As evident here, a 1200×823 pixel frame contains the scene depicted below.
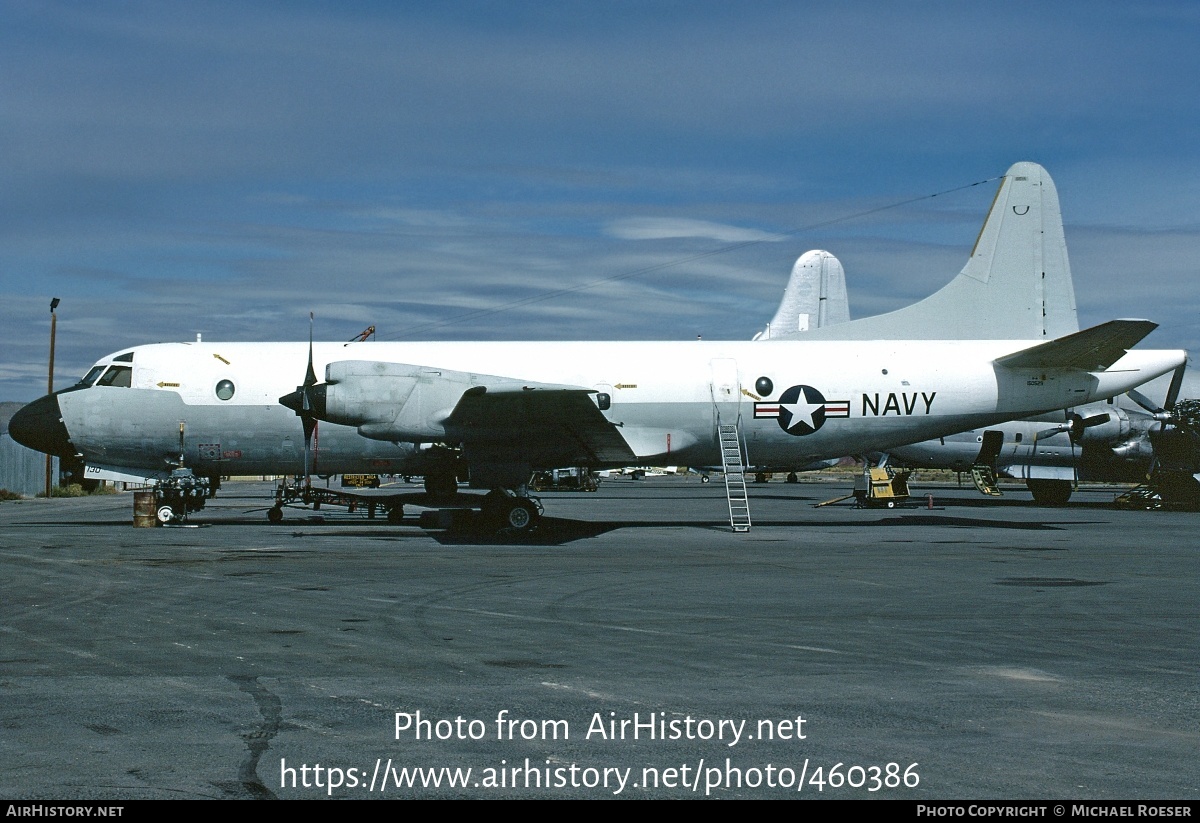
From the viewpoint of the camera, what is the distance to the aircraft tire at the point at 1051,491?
4269cm

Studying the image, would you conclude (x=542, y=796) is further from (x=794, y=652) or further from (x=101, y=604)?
(x=101, y=604)

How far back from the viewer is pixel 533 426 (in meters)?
24.9

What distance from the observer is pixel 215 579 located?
16.4 metres

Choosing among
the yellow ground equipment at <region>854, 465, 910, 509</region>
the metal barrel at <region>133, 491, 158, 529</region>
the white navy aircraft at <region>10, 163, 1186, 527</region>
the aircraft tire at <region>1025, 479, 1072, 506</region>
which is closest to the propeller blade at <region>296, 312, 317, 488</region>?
the white navy aircraft at <region>10, 163, 1186, 527</region>

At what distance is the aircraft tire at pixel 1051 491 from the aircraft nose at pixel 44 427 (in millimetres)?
34865

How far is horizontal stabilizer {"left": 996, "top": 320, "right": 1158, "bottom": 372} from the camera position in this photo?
24.8m

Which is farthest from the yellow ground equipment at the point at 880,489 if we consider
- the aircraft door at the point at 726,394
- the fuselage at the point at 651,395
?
the aircraft door at the point at 726,394

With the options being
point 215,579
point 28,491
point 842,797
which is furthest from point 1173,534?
point 28,491

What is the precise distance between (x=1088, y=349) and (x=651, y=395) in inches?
432

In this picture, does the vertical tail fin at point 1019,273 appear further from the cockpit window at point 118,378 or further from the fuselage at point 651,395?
the cockpit window at point 118,378

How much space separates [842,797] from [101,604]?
10.9 metres

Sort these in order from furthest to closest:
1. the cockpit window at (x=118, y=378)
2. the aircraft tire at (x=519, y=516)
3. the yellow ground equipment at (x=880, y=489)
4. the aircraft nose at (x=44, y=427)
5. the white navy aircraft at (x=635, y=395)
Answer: the yellow ground equipment at (x=880, y=489), the cockpit window at (x=118, y=378), the aircraft nose at (x=44, y=427), the white navy aircraft at (x=635, y=395), the aircraft tire at (x=519, y=516)

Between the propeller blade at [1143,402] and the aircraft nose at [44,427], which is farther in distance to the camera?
the propeller blade at [1143,402]
